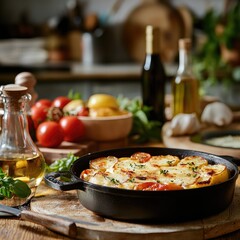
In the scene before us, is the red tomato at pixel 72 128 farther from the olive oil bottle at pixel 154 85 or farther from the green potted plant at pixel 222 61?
the green potted plant at pixel 222 61

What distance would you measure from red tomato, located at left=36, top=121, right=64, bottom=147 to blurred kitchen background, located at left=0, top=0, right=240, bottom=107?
2.26 meters

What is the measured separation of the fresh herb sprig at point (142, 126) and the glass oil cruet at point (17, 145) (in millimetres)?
728

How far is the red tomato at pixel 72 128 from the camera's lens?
6.35 feet

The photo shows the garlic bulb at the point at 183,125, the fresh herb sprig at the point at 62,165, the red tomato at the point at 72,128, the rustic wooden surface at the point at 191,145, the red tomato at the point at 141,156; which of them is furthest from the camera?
the garlic bulb at the point at 183,125

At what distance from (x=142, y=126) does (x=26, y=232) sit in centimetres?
98

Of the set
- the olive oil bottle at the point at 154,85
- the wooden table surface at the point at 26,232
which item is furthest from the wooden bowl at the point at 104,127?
the wooden table surface at the point at 26,232

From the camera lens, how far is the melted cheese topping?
1295 millimetres

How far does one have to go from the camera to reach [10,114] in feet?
4.85

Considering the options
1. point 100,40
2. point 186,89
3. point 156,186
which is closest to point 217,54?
point 100,40

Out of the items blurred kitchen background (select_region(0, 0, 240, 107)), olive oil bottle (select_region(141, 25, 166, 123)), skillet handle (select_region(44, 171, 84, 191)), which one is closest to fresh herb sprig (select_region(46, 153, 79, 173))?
skillet handle (select_region(44, 171, 84, 191))

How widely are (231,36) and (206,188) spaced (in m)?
3.19

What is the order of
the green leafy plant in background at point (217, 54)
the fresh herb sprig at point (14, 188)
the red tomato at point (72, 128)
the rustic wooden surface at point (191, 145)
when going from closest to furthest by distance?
the fresh herb sprig at point (14, 188) → the rustic wooden surface at point (191, 145) → the red tomato at point (72, 128) → the green leafy plant in background at point (217, 54)

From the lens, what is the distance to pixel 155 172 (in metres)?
1.41

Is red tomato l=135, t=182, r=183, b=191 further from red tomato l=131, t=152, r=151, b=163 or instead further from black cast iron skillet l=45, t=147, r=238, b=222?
red tomato l=131, t=152, r=151, b=163
